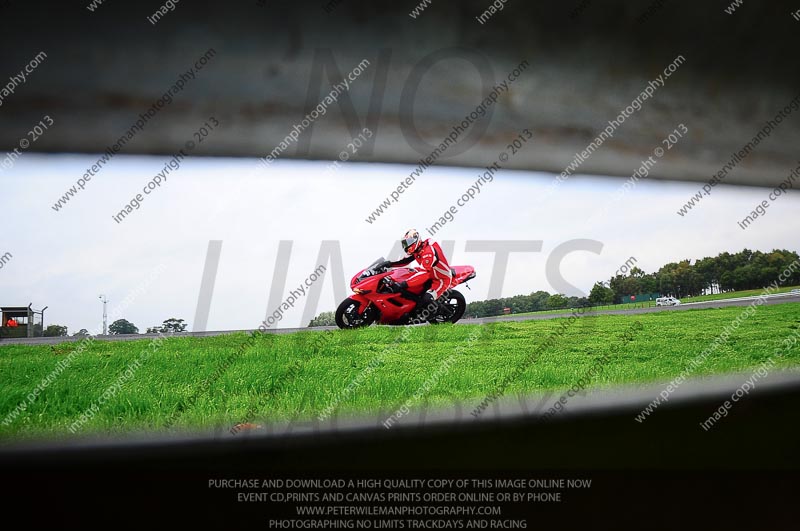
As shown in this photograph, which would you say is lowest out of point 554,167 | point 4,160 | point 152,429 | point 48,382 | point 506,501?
point 506,501

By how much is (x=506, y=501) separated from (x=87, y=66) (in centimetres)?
236

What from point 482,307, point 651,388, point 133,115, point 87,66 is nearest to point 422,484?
point 482,307

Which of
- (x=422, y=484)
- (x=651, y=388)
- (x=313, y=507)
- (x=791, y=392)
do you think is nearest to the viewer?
(x=313, y=507)

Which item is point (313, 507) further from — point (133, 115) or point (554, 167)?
point (554, 167)

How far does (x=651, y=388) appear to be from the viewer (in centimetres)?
239

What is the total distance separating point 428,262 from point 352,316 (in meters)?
0.48

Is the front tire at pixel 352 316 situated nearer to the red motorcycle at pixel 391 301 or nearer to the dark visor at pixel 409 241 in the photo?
the red motorcycle at pixel 391 301

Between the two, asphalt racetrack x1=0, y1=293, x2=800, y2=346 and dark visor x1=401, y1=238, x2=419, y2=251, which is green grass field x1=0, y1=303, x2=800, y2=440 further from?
dark visor x1=401, y1=238, x2=419, y2=251

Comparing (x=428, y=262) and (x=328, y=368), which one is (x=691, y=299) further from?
(x=328, y=368)

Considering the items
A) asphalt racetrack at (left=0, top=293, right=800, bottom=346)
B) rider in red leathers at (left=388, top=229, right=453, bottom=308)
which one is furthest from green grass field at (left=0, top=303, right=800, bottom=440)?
rider in red leathers at (left=388, top=229, right=453, bottom=308)

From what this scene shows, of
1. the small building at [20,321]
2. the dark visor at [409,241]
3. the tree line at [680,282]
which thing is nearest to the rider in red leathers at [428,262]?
the dark visor at [409,241]

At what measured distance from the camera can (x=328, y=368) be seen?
7.27 feet

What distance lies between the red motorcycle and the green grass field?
9 centimetres

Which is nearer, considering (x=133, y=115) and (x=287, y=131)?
(x=133, y=115)
